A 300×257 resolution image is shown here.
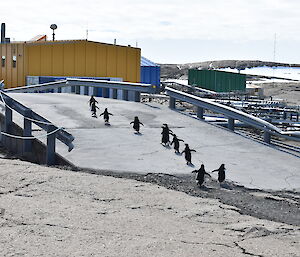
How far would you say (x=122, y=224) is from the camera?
6.21 m

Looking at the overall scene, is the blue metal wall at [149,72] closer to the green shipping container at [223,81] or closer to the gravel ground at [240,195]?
the green shipping container at [223,81]

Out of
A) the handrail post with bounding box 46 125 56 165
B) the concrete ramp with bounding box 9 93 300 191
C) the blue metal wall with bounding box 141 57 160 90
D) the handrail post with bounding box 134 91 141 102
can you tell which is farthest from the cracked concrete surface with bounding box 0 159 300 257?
the blue metal wall with bounding box 141 57 160 90

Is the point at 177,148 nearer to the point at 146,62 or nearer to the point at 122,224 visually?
the point at 122,224

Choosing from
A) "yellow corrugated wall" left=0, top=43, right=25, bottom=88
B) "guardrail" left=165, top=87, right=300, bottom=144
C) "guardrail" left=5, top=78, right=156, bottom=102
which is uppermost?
"yellow corrugated wall" left=0, top=43, right=25, bottom=88

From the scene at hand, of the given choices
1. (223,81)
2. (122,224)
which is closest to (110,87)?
(122,224)

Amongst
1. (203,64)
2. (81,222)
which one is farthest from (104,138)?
(203,64)

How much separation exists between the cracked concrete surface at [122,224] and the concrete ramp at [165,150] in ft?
4.27

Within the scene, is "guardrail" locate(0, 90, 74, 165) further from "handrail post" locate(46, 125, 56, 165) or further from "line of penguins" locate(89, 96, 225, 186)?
"line of penguins" locate(89, 96, 225, 186)

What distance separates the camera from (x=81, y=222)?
6.21m

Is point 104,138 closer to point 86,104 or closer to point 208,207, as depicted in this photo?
point 208,207

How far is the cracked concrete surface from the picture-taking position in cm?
545

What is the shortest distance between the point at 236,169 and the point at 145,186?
7.32ft

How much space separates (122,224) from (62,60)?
27920mm

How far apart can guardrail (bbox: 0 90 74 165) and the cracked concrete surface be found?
1688 mm
